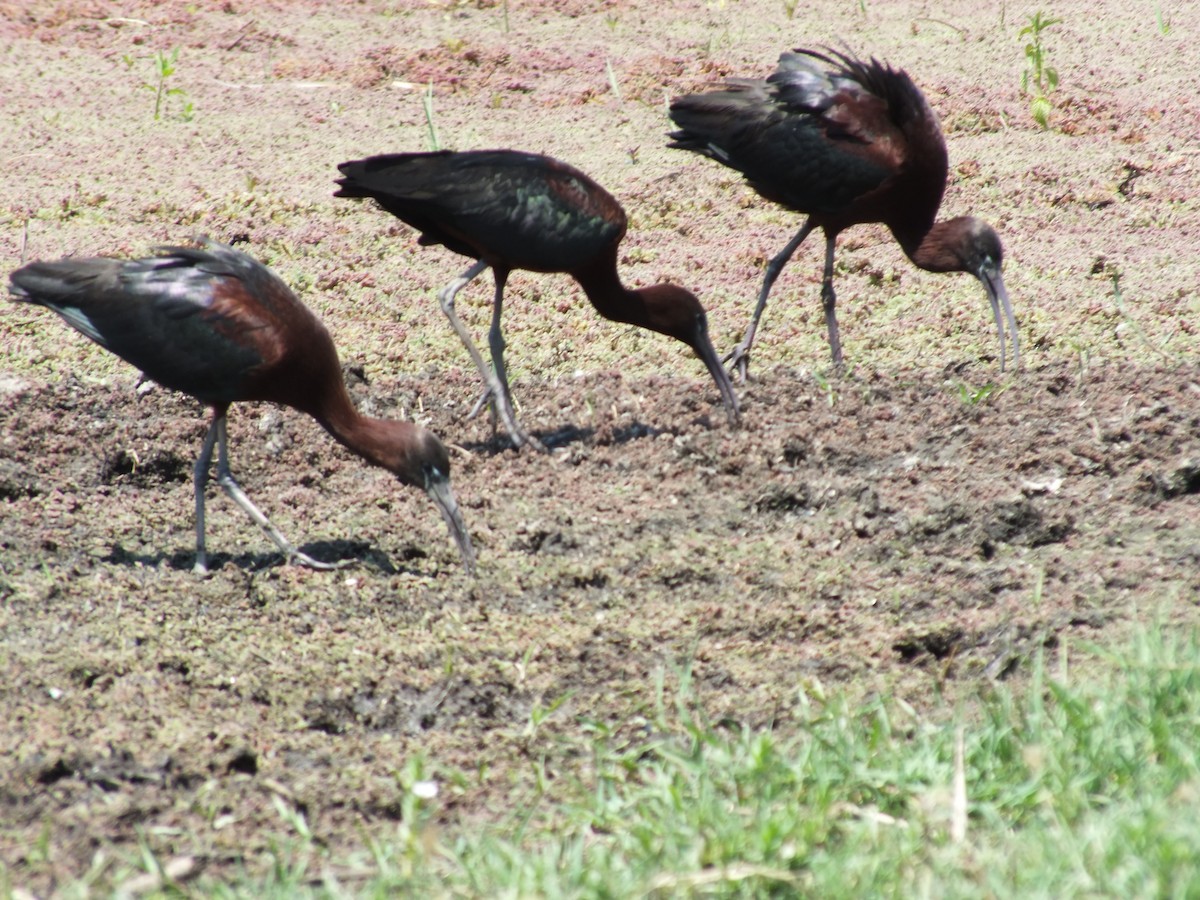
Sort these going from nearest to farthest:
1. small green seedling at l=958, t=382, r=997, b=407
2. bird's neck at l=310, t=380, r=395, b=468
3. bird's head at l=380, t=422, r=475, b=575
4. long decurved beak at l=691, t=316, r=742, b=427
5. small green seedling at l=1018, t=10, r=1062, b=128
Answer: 1. bird's head at l=380, t=422, r=475, b=575
2. bird's neck at l=310, t=380, r=395, b=468
3. small green seedling at l=958, t=382, r=997, b=407
4. long decurved beak at l=691, t=316, r=742, b=427
5. small green seedling at l=1018, t=10, r=1062, b=128

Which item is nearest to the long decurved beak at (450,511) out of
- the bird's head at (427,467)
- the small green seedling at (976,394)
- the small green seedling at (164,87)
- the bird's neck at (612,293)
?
the bird's head at (427,467)

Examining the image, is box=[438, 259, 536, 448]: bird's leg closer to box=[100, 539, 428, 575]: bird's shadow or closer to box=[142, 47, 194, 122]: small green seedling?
box=[100, 539, 428, 575]: bird's shadow

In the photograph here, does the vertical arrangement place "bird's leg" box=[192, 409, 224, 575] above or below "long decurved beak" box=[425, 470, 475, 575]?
below

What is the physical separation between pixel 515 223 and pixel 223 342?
59.1 inches

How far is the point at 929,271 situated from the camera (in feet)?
21.6

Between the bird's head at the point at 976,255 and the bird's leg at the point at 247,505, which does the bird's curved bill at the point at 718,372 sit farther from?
the bird's leg at the point at 247,505

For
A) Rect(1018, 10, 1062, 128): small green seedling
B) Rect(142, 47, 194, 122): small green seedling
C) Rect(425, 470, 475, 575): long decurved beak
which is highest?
Rect(1018, 10, 1062, 128): small green seedling

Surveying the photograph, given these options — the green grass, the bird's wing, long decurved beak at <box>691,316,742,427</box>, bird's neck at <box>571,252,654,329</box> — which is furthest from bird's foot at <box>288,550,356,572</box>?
the bird's wing

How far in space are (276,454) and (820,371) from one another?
2375 mm

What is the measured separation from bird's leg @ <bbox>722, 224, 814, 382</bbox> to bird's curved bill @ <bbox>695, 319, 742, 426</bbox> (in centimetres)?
15

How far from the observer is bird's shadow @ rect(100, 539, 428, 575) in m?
4.71

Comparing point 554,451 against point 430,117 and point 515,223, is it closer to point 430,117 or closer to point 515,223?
point 515,223

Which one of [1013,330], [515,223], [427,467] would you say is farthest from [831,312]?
[427,467]

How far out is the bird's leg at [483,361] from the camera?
5629 mm
